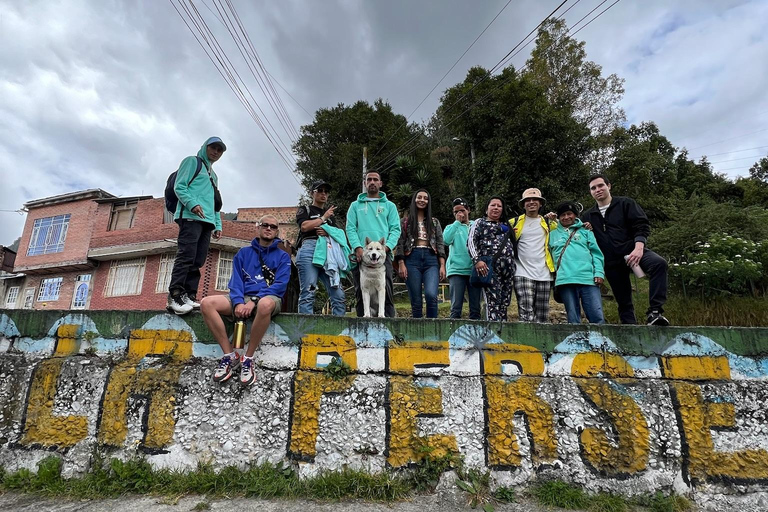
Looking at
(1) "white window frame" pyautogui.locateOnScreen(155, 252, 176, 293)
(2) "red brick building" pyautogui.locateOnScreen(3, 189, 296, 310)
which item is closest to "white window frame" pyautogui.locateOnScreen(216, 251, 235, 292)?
(2) "red brick building" pyautogui.locateOnScreen(3, 189, 296, 310)

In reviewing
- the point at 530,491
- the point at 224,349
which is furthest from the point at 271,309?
the point at 530,491

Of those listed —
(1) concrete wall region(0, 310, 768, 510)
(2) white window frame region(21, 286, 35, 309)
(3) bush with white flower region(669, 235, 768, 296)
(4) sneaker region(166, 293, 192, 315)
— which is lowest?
(1) concrete wall region(0, 310, 768, 510)

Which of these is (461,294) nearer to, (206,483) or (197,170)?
(206,483)

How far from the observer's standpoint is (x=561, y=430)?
2.82 metres

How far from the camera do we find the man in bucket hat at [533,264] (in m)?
3.89

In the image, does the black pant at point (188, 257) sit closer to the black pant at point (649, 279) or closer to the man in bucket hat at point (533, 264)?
the man in bucket hat at point (533, 264)

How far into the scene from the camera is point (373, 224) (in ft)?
14.1

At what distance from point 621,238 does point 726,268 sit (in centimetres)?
674

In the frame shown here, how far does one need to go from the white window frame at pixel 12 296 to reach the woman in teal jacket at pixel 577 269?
29.3 metres

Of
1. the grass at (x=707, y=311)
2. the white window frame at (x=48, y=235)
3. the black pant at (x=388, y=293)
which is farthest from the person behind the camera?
the white window frame at (x=48, y=235)

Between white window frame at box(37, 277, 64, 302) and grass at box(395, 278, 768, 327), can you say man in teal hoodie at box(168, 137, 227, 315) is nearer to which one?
grass at box(395, 278, 768, 327)

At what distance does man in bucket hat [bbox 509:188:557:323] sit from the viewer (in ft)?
12.8

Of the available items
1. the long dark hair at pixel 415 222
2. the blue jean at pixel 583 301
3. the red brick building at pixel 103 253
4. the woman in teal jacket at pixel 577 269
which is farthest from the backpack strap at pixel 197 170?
the red brick building at pixel 103 253

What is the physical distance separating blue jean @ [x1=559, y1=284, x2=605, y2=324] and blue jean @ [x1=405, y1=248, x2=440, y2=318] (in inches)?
53.4
